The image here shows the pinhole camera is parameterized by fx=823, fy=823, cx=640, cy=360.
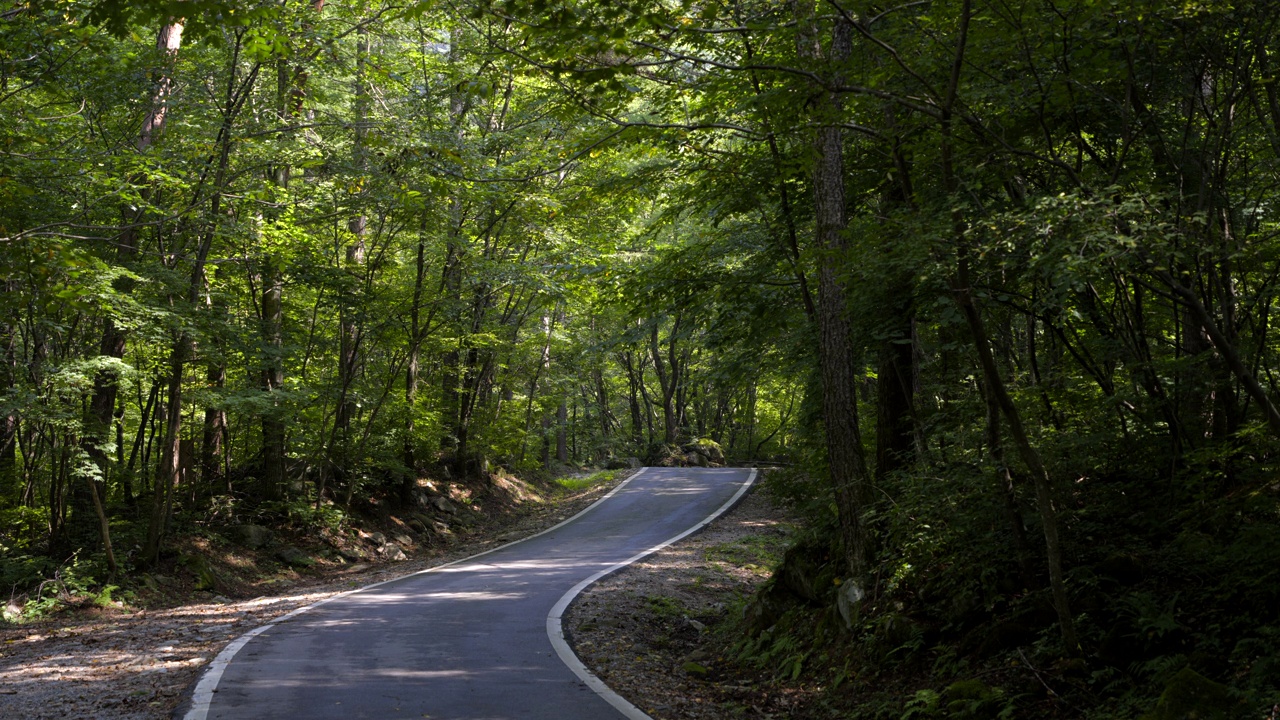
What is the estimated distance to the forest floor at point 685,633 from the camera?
25.0 feet

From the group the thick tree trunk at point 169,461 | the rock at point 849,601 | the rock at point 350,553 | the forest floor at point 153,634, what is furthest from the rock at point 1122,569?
the rock at point 350,553

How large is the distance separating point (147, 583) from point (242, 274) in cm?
678

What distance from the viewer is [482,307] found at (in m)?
23.1

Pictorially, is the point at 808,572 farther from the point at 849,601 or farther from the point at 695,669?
the point at 695,669

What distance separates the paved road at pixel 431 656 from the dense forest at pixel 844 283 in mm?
2444

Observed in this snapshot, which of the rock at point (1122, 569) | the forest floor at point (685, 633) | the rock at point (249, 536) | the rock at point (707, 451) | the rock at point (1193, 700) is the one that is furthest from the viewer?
the rock at point (707, 451)

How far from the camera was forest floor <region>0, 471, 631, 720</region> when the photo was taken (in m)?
6.95

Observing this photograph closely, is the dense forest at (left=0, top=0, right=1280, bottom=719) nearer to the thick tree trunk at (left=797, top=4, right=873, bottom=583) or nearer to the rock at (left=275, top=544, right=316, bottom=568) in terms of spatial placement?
the thick tree trunk at (left=797, top=4, right=873, bottom=583)

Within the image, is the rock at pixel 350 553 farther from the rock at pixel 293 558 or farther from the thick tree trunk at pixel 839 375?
the thick tree trunk at pixel 839 375

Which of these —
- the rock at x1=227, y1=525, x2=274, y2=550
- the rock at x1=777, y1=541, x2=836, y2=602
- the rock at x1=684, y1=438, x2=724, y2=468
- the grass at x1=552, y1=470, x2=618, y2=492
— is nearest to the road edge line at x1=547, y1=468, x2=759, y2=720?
the rock at x1=777, y1=541, x2=836, y2=602

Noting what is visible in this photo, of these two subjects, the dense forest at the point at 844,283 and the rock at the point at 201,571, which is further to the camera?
the rock at the point at 201,571

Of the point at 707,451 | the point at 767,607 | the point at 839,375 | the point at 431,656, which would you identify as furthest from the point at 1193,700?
the point at 707,451

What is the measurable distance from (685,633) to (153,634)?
6.65 meters

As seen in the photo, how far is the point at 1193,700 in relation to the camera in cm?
465
